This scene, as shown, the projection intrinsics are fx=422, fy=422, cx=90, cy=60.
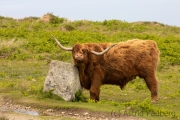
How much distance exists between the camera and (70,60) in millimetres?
18844

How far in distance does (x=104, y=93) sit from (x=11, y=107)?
4.00 metres

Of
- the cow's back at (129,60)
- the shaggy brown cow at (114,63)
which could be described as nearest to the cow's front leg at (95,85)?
the shaggy brown cow at (114,63)

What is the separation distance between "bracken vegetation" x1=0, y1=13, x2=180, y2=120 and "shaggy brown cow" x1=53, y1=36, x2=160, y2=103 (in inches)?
21.1

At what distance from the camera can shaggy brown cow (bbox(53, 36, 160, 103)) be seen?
39.5ft

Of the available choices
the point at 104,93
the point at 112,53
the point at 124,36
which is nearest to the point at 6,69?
the point at 104,93

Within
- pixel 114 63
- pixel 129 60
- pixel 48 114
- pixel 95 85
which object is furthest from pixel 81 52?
pixel 48 114

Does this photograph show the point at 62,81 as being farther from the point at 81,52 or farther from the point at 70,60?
the point at 70,60

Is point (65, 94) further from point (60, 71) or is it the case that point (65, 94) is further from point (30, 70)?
point (30, 70)

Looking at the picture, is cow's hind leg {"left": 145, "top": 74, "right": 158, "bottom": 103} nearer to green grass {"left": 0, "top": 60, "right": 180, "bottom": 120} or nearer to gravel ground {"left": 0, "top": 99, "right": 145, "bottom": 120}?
green grass {"left": 0, "top": 60, "right": 180, "bottom": 120}

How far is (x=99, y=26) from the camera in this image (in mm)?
27297

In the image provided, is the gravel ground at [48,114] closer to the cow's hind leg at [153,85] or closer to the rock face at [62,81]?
the rock face at [62,81]

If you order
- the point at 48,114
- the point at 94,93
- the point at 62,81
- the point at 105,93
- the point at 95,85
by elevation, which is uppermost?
the point at 62,81

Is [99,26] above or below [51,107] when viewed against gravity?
above

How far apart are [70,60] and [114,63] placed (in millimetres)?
6624
